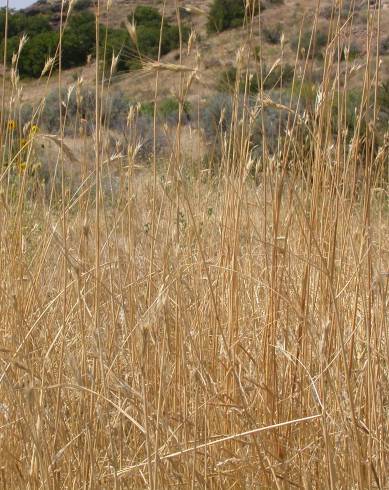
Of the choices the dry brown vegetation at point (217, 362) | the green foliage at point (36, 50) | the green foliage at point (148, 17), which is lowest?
the green foliage at point (36, 50)

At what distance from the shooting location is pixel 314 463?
133 centimetres

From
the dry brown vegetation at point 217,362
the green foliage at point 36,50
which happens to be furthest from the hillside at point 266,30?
the dry brown vegetation at point 217,362

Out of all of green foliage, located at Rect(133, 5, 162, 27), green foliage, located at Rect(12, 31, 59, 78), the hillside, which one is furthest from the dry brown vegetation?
green foliage, located at Rect(133, 5, 162, 27)

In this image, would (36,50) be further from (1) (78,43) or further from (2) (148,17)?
(2) (148,17)

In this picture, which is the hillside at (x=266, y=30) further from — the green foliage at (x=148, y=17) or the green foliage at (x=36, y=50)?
the green foliage at (x=36, y=50)

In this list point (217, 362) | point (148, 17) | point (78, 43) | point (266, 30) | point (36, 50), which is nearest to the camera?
point (217, 362)

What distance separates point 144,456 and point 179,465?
0.12 m

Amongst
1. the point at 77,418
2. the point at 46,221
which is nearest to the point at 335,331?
the point at 77,418

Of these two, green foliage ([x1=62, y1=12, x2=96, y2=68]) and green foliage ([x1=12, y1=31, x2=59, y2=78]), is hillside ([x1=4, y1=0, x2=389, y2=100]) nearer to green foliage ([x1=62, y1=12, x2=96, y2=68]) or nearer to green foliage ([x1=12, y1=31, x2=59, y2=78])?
green foliage ([x1=62, y1=12, x2=96, y2=68])

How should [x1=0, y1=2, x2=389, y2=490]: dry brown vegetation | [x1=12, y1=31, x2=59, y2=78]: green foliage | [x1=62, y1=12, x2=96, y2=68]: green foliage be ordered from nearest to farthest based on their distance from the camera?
[x1=0, y1=2, x2=389, y2=490]: dry brown vegetation
[x1=62, y1=12, x2=96, y2=68]: green foliage
[x1=12, y1=31, x2=59, y2=78]: green foliage

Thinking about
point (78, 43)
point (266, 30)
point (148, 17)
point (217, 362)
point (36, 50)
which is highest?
point (217, 362)

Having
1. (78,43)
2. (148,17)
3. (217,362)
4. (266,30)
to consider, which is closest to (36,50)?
(78,43)

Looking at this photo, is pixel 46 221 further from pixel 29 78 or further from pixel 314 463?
pixel 29 78

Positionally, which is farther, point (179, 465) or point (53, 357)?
point (53, 357)
